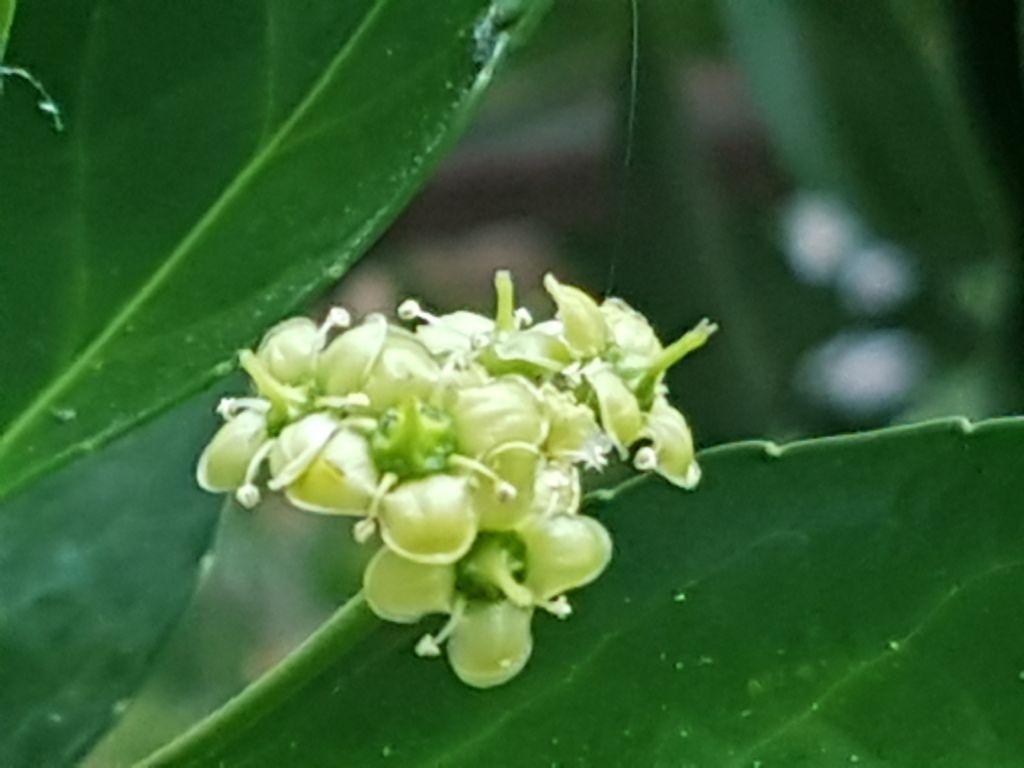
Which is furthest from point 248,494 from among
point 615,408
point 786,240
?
point 786,240

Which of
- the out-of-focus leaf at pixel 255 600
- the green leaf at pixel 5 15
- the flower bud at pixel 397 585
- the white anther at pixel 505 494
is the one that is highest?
the green leaf at pixel 5 15

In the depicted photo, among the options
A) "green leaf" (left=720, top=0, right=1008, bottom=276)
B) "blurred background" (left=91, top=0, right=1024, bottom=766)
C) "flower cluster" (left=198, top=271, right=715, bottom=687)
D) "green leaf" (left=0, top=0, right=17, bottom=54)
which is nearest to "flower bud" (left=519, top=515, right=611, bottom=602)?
"flower cluster" (left=198, top=271, right=715, bottom=687)

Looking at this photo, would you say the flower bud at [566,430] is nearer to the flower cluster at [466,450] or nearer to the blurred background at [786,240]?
the flower cluster at [466,450]

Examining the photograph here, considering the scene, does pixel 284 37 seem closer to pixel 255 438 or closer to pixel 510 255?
pixel 255 438

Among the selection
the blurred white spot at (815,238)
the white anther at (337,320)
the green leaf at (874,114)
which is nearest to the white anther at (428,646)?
the white anther at (337,320)

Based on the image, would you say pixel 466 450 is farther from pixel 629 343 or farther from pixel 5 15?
pixel 5 15
